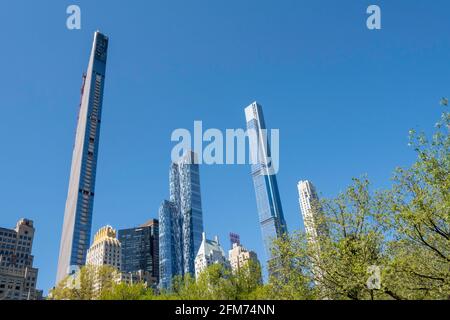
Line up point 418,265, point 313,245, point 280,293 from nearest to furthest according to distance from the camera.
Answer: point 418,265 → point 313,245 → point 280,293

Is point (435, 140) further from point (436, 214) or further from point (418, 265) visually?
point (418, 265)
